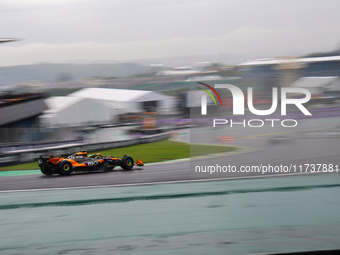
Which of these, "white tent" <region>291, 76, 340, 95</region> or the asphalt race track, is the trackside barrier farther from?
"white tent" <region>291, 76, 340, 95</region>

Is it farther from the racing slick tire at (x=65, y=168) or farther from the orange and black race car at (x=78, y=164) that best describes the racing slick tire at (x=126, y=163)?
the racing slick tire at (x=65, y=168)

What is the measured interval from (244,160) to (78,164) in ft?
13.3

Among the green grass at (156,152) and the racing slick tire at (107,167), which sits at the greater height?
the racing slick tire at (107,167)

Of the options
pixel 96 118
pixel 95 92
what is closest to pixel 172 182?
pixel 96 118

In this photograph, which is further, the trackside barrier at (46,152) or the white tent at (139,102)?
the white tent at (139,102)

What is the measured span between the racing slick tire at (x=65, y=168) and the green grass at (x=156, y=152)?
7.89ft

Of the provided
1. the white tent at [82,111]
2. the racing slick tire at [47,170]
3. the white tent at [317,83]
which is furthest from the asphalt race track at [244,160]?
the white tent at [82,111]

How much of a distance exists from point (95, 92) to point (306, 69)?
3048cm

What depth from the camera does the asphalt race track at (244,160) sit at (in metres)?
7.34

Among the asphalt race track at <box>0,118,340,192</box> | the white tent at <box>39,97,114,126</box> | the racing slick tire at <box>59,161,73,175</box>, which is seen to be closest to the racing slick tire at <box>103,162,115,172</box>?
the asphalt race track at <box>0,118,340,192</box>

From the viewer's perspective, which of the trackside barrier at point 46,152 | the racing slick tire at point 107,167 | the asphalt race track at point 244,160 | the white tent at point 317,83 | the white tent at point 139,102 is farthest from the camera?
the white tent at point 139,102

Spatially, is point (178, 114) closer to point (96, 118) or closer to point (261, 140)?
point (96, 118)

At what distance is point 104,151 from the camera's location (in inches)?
533

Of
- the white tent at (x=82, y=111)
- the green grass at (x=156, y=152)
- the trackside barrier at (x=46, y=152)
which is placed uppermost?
the white tent at (x=82, y=111)
